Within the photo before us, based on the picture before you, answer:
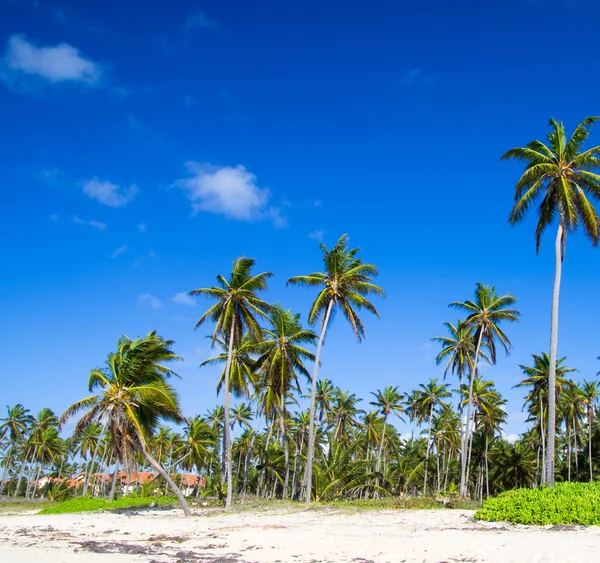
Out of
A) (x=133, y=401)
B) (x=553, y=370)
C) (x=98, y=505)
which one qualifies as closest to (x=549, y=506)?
(x=553, y=370)

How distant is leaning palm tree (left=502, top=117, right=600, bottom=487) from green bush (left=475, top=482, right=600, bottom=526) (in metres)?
4.61

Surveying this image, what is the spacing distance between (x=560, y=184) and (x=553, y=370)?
25.8ft

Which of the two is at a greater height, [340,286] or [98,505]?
[340,286]

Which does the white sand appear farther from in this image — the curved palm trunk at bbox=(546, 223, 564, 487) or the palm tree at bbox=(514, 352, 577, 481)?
the palm tree at bbox=(514, 352, 577, 481)

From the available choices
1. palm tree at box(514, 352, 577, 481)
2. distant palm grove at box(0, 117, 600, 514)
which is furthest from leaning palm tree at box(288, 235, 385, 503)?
palm tree at box(514, 352, 577, 481)

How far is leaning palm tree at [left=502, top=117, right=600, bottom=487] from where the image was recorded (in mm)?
21438

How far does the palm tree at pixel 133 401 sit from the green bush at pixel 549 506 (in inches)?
580

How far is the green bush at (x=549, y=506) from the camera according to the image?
15242 millimetres

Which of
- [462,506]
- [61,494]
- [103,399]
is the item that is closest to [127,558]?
[103,399]

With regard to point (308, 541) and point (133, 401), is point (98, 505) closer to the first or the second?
point (133, 401)

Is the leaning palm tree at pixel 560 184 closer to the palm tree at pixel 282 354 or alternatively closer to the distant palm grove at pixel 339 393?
the distant palm grove at pixel 339 393

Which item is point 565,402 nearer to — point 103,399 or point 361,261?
point 361,261

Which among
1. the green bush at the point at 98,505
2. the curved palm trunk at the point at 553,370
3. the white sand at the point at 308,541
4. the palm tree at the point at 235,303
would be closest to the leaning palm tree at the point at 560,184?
the curved palm trunk at the point at 553,370

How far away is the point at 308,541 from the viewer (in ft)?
46.8
